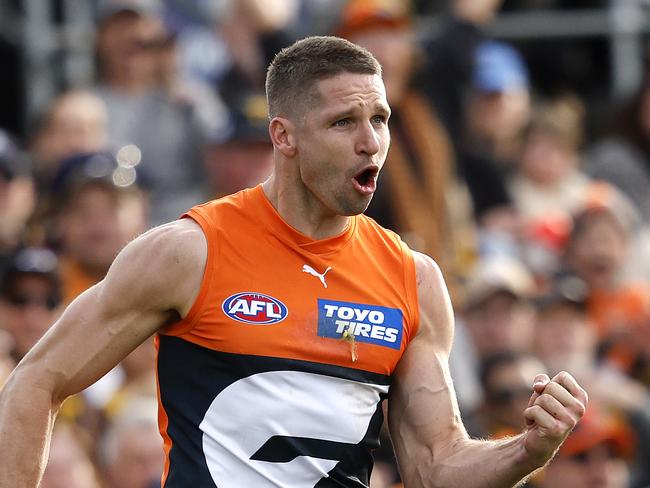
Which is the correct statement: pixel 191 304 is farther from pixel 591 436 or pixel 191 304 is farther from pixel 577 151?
pixel 577 151

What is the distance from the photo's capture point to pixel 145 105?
969 centimetres

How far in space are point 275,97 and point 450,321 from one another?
0.96 meters

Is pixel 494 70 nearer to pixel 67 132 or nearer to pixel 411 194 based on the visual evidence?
pixel 411 194

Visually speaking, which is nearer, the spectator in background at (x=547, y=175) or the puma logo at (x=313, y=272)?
the puma logo at (x=313, y=272)

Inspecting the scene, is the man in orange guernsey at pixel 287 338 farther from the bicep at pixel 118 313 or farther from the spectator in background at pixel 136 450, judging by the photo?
the spectator in background at pixel 136 450

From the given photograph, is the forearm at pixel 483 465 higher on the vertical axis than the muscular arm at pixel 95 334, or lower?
lower

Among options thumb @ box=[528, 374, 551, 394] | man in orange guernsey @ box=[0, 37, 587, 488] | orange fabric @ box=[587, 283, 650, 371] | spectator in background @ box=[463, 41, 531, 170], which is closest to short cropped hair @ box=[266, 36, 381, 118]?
man in orange guernsey @ box=[0, 37, 587, 488]

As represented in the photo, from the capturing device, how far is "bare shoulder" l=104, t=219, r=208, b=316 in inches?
177

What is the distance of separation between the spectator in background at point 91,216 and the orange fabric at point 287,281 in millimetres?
3555

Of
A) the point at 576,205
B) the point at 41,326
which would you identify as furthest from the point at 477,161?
the point at 41,326

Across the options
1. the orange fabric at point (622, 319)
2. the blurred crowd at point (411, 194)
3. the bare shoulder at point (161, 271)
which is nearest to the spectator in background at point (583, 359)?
the blurred crowd at point (411, 194)

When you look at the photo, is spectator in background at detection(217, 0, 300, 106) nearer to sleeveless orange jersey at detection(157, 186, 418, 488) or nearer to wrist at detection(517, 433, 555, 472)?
sleeveless orange jersey at detection(157, 186, 418, 488)

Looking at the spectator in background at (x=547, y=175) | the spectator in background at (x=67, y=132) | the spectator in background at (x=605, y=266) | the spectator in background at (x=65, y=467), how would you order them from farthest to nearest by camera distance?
the spectator in background at (x=547, y=175)
the spectator in background at (x=605, y=266)
the spectator in background at (x=67, y=132)
the spectator in background at (x=65, y=467)

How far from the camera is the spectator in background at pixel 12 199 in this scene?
332 inches
